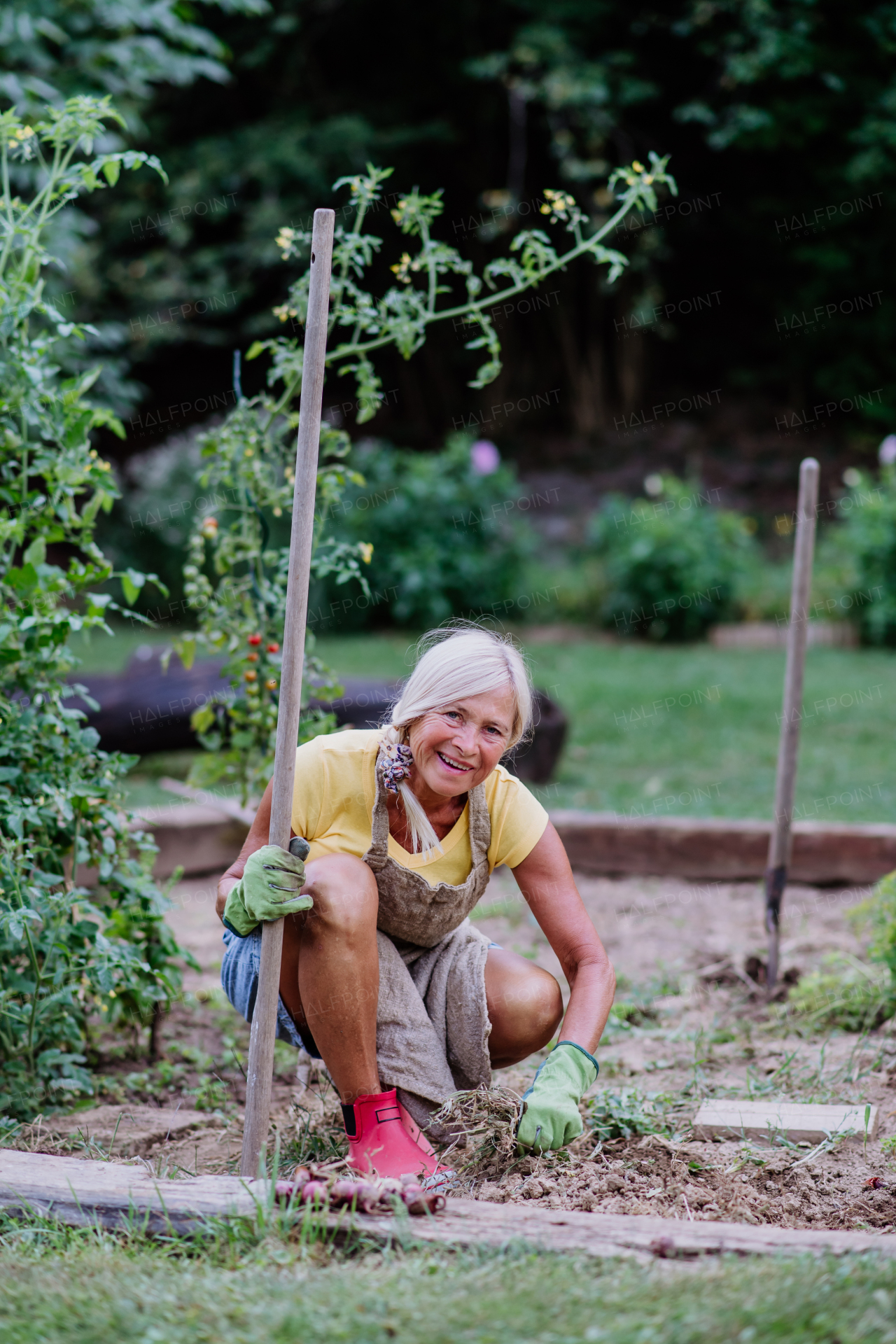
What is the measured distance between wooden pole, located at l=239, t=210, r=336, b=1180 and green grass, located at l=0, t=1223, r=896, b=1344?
0.31 meters

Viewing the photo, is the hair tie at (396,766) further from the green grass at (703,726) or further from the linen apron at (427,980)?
the green grass at (703,726)

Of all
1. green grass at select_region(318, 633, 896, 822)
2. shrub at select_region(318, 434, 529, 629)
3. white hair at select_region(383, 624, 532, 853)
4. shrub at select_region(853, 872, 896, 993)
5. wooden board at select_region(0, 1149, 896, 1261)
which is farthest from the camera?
shrub at select_region(318, 434, 529, 629)

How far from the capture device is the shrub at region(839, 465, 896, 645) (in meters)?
8.95

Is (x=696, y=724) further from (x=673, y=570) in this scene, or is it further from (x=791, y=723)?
(x=791, y=723)

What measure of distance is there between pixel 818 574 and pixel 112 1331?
8.99 m

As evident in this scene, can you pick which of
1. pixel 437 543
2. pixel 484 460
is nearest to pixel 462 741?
pixel 437 543

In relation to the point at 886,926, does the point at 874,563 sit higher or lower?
higher

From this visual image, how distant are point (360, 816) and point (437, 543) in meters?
7.89

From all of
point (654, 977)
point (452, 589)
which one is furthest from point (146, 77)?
point (654, 977)

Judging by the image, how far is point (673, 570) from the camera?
31.6ft

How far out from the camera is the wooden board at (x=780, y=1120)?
7.85ft

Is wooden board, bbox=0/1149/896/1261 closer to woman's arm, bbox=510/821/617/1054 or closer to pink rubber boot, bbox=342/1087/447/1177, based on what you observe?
pink rubber boot, bbox=342/1087/447/1177

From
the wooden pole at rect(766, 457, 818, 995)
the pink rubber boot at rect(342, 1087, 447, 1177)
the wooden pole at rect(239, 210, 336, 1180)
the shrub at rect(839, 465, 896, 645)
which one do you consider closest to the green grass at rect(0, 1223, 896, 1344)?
the wooden pole at rect(239, 210, 336, 1180)

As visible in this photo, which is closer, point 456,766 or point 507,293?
point 456,766
